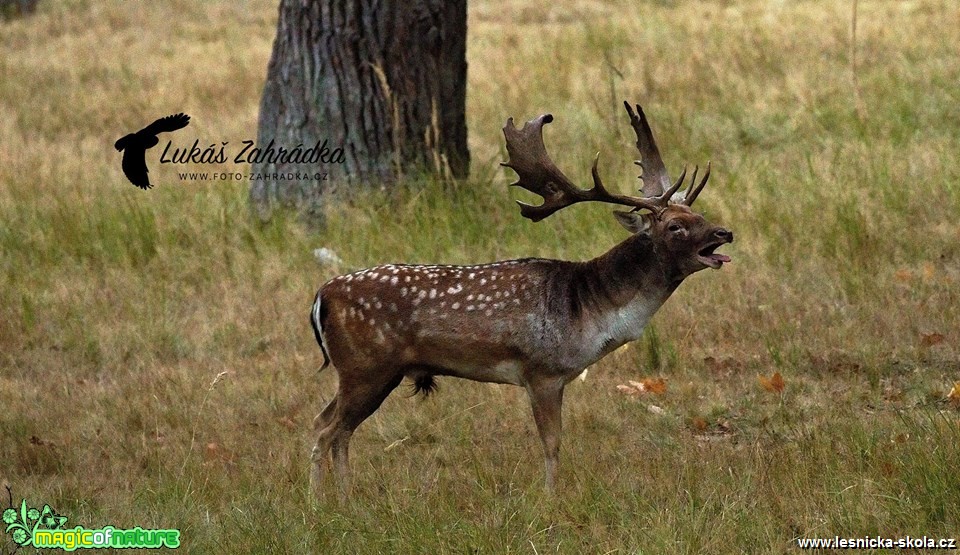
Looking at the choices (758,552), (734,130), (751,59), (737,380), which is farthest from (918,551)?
(751,59)

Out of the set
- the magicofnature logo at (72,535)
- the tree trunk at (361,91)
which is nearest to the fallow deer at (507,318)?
the magicofnature logo at (72,535)

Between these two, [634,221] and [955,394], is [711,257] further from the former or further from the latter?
[955,394]

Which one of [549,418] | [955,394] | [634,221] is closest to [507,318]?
[549,418]

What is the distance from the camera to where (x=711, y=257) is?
5789 mm

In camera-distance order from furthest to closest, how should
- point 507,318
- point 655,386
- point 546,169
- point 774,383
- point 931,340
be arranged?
point 931,340 → point 655,386 → point 774,383 → point 546,169 → point 507,318

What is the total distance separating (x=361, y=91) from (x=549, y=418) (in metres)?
4.68

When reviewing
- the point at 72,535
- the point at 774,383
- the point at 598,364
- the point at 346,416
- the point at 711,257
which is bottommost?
the point at 598,364

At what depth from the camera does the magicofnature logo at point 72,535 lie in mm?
5297

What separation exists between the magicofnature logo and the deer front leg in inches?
60.9

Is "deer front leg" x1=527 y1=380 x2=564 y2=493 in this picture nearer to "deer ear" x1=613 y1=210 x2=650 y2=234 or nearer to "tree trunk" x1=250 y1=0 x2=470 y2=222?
"deer ear" x1=613 y1=210 x2=650 y2=234

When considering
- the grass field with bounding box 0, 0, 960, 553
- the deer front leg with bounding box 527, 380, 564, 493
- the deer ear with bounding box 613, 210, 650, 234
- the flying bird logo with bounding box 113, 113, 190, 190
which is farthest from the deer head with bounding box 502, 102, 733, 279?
the flying bird logo with bounding box 113, 113, 190, 190

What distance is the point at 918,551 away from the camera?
196 inches

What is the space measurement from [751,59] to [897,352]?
6.63 m

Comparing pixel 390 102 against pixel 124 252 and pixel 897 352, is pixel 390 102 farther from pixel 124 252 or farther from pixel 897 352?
pixel 897 352
